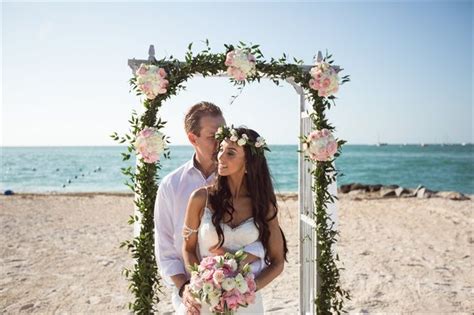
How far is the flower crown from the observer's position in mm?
3207

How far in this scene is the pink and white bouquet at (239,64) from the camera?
409 centimetres

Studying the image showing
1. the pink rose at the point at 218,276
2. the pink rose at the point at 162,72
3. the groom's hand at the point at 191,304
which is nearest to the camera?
the pink rose at the point at 218,276

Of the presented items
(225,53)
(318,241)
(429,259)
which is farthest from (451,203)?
(225,53)

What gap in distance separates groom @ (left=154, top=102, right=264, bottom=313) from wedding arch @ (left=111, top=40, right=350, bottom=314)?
233 millimetres

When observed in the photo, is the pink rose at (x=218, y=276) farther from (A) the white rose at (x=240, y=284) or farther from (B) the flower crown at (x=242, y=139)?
(B) the flower crown at (x=242, y=139)

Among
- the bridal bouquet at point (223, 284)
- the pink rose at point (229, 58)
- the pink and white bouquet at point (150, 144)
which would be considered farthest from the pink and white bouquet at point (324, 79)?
the bridal bouquet at point (223, 284)

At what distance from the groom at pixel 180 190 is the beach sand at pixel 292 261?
8.01 ft

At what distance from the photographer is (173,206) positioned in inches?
153

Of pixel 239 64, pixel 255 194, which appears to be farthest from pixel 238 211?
pixel 239 64

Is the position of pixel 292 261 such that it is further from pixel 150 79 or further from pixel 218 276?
pixel 218 276

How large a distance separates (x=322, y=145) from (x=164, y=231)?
1.51 meters

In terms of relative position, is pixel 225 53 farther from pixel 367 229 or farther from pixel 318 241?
pixel 367 229

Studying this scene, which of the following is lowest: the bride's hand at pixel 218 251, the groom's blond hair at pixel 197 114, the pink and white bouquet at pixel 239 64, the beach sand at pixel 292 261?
the beach sand at pixel 292 261

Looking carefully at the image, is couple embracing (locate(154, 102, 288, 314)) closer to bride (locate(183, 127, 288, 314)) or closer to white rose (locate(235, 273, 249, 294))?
bride (locate(183, 127, 288, 314))
